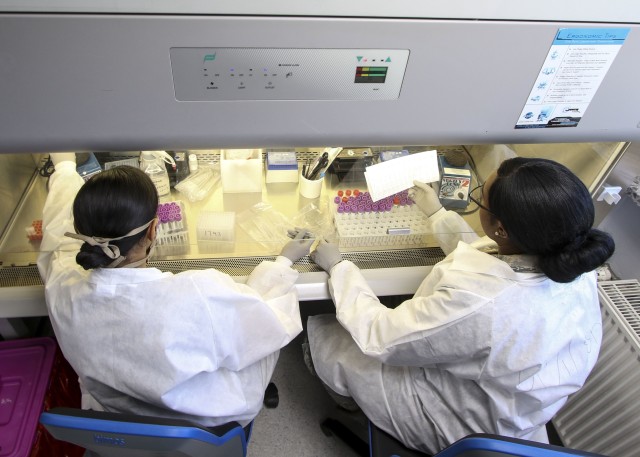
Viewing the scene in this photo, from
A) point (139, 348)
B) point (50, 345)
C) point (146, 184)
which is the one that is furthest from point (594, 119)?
point (50, 345)

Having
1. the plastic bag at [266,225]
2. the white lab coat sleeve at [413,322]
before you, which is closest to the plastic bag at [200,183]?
the plastic bag at [266,225]

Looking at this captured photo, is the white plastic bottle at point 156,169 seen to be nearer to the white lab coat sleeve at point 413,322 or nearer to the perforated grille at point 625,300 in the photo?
the white lab coat sleeve at point 413,322

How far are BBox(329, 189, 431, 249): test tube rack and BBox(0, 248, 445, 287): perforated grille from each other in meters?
0.04

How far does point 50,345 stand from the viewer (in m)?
1.32

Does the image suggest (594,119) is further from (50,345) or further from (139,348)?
(50,345)

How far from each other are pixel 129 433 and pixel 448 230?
0.97 m

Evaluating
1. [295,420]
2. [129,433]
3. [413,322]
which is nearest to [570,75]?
[413,322]

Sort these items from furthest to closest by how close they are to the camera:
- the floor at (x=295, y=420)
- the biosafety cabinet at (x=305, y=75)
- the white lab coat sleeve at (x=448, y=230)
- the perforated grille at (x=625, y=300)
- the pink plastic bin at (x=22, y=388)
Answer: the floor at (x=295, y=420) < the perforated grille at (x=625, y=300) < the white lab coat sleeve at (x=448, y=230) < the pink plastic bin at (x=22, y=388) < the biosafety cabinet at (x=305, y=75)

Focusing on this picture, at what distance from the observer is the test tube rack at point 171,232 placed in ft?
3.91

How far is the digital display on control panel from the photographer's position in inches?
31.6

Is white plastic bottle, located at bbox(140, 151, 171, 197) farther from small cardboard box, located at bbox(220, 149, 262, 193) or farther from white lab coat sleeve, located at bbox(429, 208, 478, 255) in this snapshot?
white lab coat sleeve, located at bbox(429, 208, 478, 255)

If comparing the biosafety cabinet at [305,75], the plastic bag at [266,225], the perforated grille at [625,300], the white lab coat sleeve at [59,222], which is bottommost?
the perforated grille at [625,300]

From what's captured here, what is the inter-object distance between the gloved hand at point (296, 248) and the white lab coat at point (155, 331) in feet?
0.63

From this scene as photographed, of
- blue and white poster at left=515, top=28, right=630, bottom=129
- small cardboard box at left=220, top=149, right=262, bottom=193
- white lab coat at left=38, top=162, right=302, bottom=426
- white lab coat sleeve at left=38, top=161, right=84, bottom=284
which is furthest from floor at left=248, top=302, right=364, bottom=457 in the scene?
blue and white poster at left=515, top=28, right=630, bottom=129
